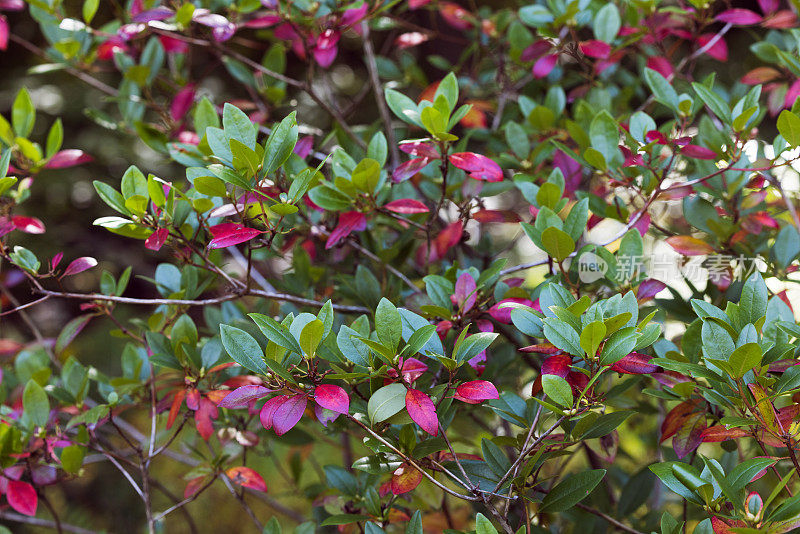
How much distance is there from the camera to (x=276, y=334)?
75 centimetres

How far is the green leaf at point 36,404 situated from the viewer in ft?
3.49

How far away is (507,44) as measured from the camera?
1598mm

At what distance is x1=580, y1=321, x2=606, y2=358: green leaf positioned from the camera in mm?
702

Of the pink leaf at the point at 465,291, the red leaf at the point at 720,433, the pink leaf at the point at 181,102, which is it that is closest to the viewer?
the red leaf at the point at 720,433

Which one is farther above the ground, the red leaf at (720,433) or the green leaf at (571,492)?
the red leaf at (720,433)

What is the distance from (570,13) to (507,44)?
0.43 meters

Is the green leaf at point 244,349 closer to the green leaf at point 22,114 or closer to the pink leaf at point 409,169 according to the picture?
the pink leaf at point 409,169

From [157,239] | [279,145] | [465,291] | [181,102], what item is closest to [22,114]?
[181,102]

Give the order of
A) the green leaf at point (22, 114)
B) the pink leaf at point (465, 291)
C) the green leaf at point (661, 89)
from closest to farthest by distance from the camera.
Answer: the pink leaf at point (465, 291), the green leaf at point (661, 89), the green leaf at point (22, 114)

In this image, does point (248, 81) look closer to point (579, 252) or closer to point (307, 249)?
point (307, 249)

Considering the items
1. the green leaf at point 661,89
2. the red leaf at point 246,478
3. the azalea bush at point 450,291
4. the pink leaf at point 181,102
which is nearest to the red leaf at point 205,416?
the azalea bush at point 450,291

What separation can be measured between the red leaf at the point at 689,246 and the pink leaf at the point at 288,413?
632 mm

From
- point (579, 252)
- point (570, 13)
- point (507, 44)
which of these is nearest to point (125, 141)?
point (507, 44)

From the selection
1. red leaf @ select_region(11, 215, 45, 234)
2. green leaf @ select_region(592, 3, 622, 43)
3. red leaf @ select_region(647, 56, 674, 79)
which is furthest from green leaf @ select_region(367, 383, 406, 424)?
red leaf @ select_region(647, 56, 674, 79)
